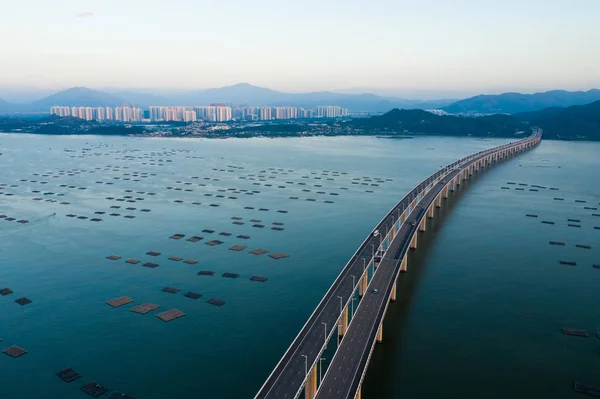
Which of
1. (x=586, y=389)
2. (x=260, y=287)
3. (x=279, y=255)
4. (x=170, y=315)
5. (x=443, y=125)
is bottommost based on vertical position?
(x=586, y=389)

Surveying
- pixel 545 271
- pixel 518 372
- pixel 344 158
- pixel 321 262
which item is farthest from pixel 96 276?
pixel 344 158

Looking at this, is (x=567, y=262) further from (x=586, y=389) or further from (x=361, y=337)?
(x=361, y=337)

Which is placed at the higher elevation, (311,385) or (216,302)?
(311,385)

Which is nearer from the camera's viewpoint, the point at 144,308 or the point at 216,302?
A: the point at 144,308

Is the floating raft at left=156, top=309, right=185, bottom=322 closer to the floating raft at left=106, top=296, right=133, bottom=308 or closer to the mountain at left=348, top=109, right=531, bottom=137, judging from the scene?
the floating raft at left=106, top=296, right=133, bottom=308

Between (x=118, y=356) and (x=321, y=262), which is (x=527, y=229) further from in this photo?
(x=118, y=356)

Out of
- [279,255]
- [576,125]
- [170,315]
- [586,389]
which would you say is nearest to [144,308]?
[170,315]

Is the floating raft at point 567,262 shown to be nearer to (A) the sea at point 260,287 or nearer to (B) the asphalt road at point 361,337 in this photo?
(A) the sea at point 260,287
